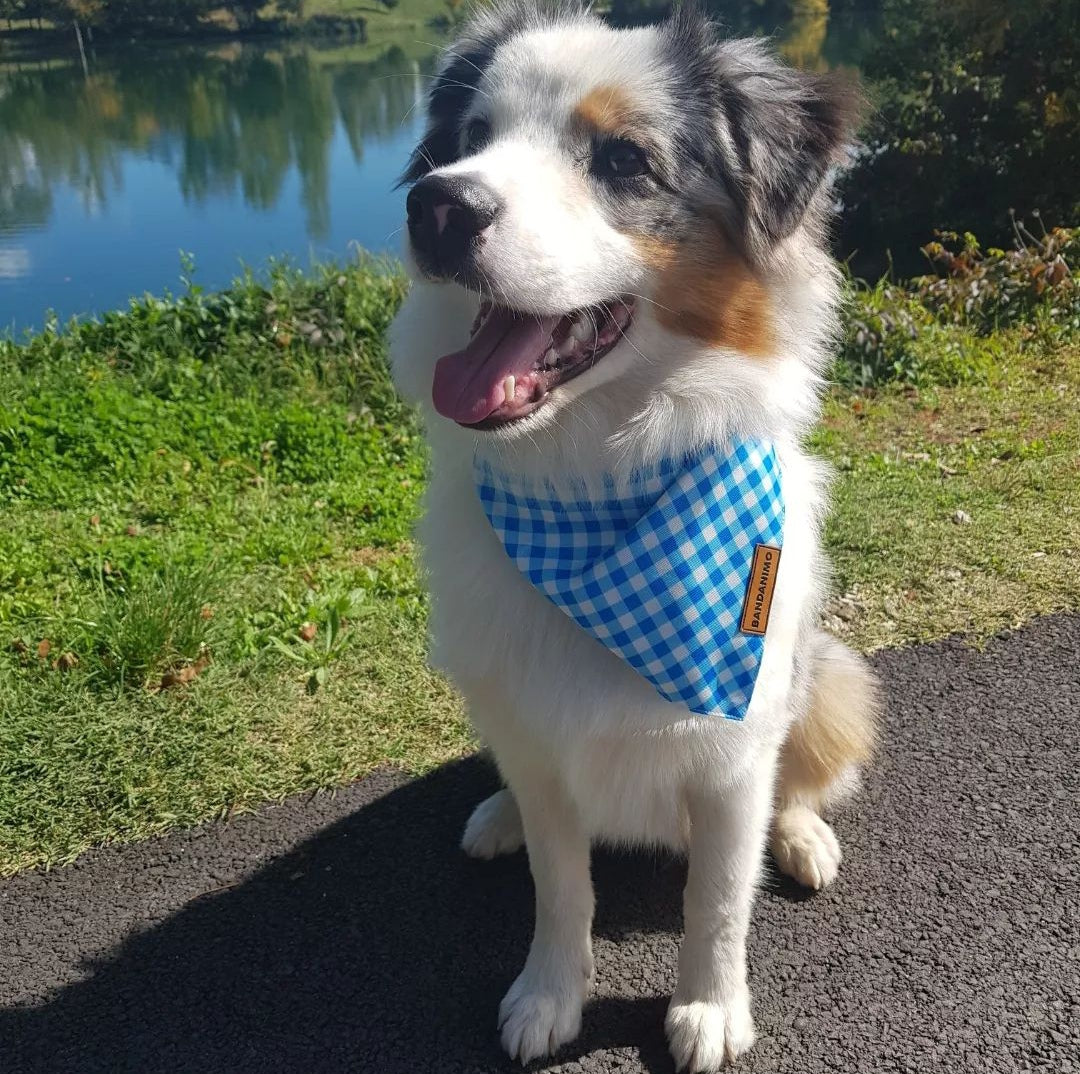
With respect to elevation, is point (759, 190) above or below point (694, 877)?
above

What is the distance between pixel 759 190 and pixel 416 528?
118 cm

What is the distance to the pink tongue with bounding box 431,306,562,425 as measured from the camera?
202 cm

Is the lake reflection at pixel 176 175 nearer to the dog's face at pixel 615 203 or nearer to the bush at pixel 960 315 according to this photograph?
the dog's face at pixel 615 203

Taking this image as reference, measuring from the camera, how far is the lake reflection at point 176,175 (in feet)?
40.8

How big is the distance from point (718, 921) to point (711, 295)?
1.51 meters

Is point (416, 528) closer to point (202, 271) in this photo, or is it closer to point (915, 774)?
point (915, 774)

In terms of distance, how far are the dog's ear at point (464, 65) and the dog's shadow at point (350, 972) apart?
2.05 m

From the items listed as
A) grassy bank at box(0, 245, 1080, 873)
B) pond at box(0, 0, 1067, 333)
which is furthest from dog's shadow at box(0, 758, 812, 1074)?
pond at box(0, 0, 1067, 333)

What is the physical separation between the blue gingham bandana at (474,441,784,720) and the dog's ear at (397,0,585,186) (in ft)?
2.91

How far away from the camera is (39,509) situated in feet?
16.3

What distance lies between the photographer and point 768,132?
7.06 feet

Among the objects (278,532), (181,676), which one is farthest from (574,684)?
(278,532)

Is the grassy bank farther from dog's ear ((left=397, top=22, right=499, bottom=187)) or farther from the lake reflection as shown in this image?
dog's ear ((left=397, top=22, right=499, bottom=187))

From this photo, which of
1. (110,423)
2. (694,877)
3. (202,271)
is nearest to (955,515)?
(694,877)
